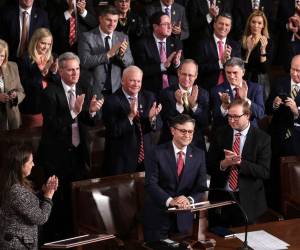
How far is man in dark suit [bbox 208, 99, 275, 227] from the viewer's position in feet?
20.2

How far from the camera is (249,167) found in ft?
20.1

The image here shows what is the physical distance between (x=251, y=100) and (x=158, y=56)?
3.86 ft

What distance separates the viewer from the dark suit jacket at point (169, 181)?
228 inches

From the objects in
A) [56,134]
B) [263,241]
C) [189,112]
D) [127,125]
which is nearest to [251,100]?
[189,112]

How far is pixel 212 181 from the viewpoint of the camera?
6332mm

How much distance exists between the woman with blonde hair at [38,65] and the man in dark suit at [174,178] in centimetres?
154

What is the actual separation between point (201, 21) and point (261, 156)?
8.99ft

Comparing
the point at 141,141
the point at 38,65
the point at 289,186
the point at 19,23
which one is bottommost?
the point at 289,186

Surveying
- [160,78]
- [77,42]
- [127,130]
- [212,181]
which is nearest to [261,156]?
[212,181]

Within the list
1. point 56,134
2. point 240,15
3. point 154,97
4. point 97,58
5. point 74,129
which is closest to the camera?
point 56,134

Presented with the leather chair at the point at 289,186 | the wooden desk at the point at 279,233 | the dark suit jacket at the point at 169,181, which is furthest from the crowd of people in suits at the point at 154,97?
the wooden desk at the point at 279,233

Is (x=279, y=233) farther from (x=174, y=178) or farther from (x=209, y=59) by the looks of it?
(x=209, y=59)

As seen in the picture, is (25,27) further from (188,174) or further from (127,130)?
(188,174)

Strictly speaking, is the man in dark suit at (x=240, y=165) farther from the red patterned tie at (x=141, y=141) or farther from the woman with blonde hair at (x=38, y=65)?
the woman with blonde hair at (x=38, y=65)
